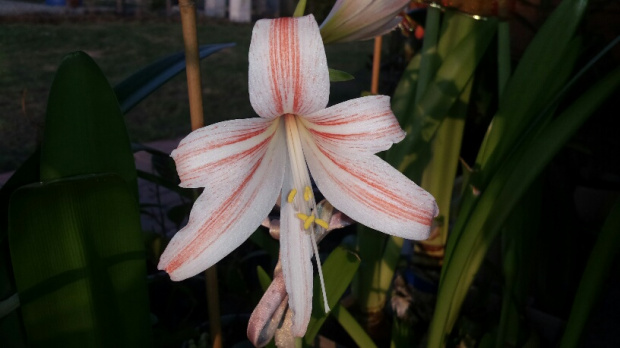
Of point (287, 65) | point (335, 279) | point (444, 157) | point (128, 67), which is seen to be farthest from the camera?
point (128, 67)

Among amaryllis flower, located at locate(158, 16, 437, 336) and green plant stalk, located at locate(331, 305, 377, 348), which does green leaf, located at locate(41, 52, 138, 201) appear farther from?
green plant stalk, located at locate(331, 305, 377, 348)

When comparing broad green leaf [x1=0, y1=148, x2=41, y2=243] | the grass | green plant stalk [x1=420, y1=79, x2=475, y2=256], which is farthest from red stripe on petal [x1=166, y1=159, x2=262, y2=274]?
the grass

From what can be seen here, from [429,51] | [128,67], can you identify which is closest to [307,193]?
[429,51]

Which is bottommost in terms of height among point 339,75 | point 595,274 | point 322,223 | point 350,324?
point 350,324

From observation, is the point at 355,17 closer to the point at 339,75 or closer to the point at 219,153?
the point at 339,75

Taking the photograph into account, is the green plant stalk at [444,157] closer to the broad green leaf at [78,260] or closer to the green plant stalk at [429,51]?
the green plant stalk at [429,51]

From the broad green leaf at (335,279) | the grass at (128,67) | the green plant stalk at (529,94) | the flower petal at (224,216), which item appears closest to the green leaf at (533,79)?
the green plant stalk at (529,94)
